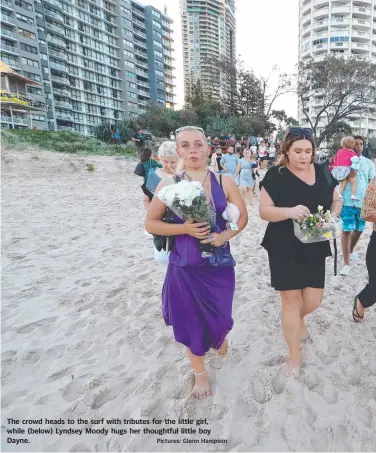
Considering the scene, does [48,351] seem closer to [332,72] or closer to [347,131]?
[332,72]

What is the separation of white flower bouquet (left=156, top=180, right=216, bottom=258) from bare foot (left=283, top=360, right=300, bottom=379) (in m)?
1.29

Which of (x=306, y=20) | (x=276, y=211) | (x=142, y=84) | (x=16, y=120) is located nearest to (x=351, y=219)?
(x=276, y=211)

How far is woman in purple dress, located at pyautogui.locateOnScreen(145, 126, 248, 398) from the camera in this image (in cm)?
174

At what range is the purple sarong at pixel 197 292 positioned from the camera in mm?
1771

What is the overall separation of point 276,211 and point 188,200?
0.69 metres

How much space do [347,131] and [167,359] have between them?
41925 millimetres

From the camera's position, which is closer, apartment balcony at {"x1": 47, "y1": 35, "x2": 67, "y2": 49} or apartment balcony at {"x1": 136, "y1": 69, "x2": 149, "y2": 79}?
apartment balcony at {"x1": 47, "y1": 35, "x2": 67, "y2": 49}

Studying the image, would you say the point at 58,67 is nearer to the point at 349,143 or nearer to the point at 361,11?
the point at 349,143

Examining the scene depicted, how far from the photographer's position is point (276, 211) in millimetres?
1887

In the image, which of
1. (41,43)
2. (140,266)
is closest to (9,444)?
(140,266)

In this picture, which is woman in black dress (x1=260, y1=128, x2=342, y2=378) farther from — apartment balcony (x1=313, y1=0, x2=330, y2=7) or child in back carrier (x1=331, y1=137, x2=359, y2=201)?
apartment balcony (x1=313, y1=0, x2=330, y2=7)

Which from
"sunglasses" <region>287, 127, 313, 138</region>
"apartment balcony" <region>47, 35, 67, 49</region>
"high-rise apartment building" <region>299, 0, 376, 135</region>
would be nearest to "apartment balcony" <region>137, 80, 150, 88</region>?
"apartment balcony" <region>47, 35, 67, 49</region>

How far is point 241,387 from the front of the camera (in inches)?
78.7

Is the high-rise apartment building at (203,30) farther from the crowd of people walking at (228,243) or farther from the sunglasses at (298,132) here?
the crowd of people walking at (228,243)
